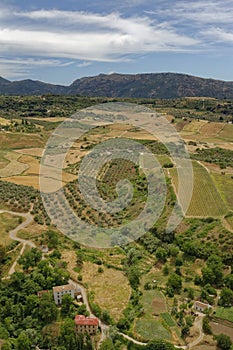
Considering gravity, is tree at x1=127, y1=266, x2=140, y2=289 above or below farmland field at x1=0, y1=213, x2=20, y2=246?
below

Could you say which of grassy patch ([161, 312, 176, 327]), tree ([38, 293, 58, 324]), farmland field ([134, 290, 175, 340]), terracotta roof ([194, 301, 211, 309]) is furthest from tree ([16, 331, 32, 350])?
terracotta roof ([194, 301, 211, 309])

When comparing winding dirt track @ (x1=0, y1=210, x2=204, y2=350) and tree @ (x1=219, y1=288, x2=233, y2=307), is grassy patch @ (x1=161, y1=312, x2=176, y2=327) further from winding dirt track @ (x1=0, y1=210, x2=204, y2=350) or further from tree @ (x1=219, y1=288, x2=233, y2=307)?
tree @ (x1=219, y1=288, x2=233, y2=307)

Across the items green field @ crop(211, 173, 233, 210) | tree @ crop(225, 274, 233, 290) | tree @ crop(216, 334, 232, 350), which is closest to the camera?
tree @ crop(216, 334, 232, 350)

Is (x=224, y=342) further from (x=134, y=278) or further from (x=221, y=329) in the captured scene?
(x=134, y=278)

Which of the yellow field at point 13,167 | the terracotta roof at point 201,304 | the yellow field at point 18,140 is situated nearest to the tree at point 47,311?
the terracotta roof at point 201,304

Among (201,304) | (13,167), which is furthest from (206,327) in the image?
(13,167)
